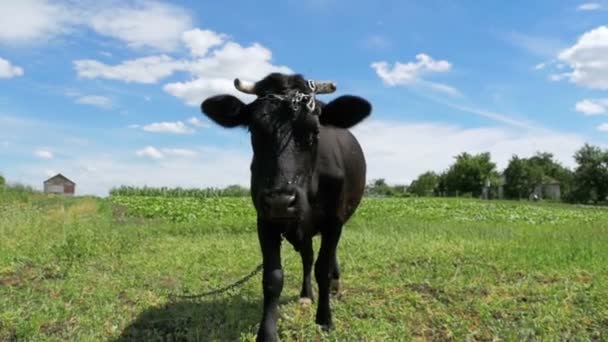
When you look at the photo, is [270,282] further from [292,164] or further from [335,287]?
[335,287]

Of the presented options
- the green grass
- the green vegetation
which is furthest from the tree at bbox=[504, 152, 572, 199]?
the green grass

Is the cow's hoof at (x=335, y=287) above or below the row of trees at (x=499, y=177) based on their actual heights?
below

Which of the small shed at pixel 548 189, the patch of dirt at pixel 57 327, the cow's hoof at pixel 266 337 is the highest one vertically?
the small shed at pixel 548 189

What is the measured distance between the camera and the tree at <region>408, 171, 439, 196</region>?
99550 mm

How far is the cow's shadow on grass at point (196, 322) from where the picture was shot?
5.00 meters

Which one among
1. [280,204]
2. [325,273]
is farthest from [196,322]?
[280,204]

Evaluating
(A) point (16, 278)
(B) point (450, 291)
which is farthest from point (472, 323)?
(A) point (16, 278)

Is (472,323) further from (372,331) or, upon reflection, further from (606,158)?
(606,158)

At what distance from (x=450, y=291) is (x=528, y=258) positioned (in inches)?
104

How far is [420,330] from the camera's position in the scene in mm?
5156

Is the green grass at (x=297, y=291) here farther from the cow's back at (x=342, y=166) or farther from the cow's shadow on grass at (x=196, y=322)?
the cow's back at (x=342, y=166)

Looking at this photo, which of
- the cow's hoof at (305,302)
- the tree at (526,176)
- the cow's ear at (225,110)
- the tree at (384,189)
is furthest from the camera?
the tree at (384,189)

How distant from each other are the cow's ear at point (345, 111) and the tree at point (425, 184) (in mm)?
94412

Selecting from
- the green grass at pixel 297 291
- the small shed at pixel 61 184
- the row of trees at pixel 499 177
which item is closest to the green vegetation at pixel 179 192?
the small shed at pixel 61 184
